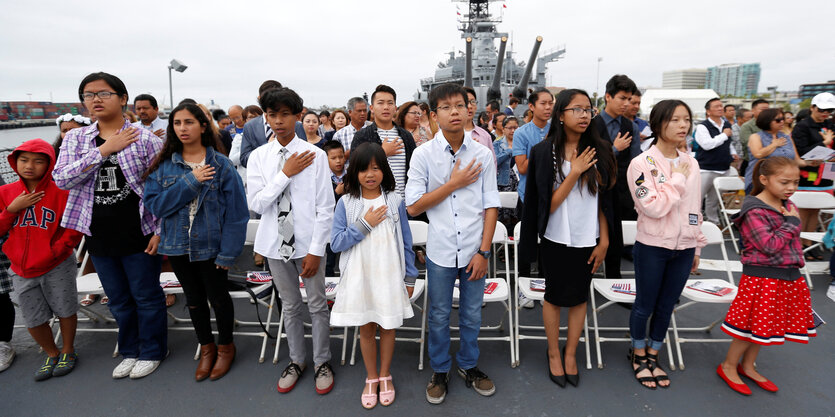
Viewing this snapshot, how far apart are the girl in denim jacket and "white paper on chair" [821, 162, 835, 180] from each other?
6.48 m

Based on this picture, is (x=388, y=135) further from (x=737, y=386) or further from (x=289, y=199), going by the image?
(x=737, y=386)

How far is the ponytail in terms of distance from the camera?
7.62ft

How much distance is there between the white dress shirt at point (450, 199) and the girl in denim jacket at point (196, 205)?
1.34 m

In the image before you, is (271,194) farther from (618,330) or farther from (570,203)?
(618,330)

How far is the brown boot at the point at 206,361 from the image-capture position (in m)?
2.80

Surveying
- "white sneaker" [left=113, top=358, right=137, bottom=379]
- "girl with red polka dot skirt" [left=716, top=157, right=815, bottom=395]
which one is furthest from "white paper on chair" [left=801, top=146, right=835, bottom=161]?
"white sneaker" [left=113, top=358, right=137, bottom=379]

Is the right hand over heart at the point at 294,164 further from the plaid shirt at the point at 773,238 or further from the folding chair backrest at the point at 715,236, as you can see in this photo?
the folding chair backrest at the point at 715,236

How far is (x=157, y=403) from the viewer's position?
256cm

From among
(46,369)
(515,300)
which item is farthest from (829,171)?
(46,369)

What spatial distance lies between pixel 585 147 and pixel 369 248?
1.53 metres

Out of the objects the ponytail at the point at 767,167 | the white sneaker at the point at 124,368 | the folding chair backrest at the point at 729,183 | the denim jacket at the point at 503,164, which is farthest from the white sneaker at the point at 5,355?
the folding chair backrest at the point at 729,183

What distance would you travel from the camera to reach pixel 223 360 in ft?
9.44

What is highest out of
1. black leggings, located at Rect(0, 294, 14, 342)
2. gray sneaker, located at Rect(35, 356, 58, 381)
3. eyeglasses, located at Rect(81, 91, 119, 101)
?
eyeglasses, located at Rect(81, 91, 119, 101)

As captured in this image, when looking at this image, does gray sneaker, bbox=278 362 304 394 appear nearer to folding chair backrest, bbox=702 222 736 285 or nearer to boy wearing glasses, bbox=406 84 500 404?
boy wearing glasses, bbox=406 84 500 404
